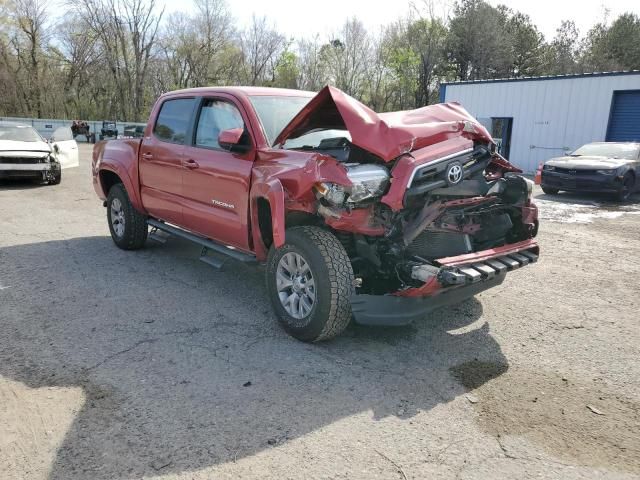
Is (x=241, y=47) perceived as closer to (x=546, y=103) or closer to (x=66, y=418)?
(x=546, y=103)

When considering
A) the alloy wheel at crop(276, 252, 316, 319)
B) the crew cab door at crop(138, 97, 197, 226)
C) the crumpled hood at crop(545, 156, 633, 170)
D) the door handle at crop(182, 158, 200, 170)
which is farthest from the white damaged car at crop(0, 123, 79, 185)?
the crumpled hood at crop(545, 156, 633, 170)

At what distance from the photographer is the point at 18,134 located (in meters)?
13.1

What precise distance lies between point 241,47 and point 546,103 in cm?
3685

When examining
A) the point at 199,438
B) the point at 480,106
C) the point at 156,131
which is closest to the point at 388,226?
the point at 199,438

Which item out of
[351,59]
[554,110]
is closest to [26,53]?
[351,59]

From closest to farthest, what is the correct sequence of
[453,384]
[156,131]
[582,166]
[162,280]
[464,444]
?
[464,444], [453,384], [162,280], [156,131], [582,166]

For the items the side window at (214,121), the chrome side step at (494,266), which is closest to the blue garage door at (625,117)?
the chrome side step at (494,266)

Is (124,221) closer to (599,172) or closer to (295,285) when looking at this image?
(295,285)

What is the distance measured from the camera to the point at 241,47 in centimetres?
5119

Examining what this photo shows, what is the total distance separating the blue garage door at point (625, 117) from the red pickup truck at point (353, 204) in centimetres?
1826

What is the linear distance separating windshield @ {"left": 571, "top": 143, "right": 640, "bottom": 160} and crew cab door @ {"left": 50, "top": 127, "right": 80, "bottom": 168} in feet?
45.0

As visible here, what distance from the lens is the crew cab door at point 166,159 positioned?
5.49m

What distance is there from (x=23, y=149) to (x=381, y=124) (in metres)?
11.5

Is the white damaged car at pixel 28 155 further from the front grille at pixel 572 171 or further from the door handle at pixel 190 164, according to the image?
the front grille at pixel 572 171
